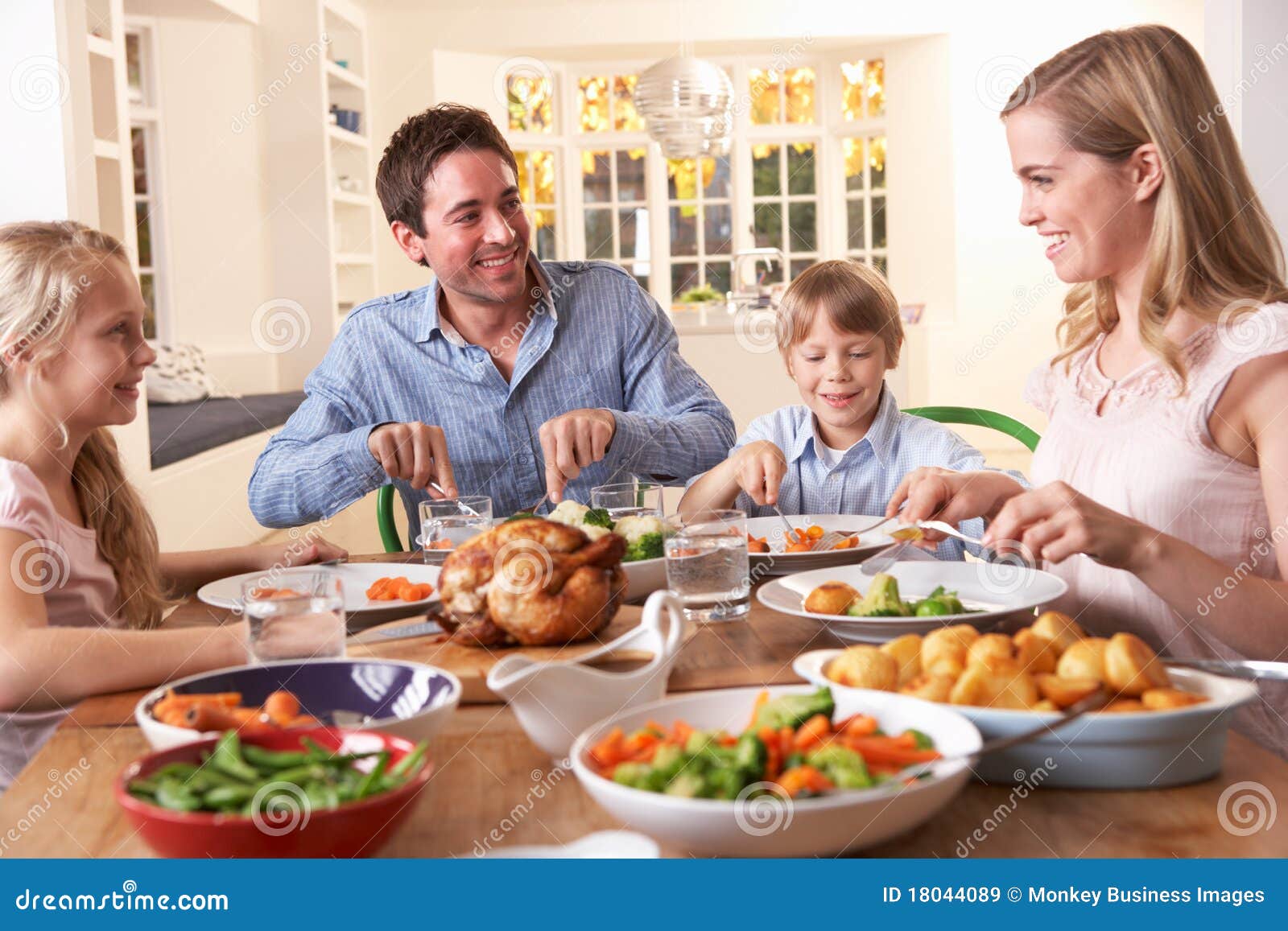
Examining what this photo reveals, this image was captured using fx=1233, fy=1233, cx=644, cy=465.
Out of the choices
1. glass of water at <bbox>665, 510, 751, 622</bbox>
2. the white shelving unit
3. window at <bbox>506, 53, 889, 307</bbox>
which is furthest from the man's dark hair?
window at <bbox>506, 53, 889, 307</bbox>

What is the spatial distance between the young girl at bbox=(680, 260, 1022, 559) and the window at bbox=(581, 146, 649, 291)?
7048 mm

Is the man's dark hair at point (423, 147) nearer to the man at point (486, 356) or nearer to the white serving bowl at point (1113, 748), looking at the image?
the man at point (486, 356)

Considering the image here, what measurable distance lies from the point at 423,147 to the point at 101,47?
7.87 ft

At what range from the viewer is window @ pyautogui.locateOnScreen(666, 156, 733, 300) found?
9.40 m

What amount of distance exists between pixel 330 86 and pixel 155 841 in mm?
7666

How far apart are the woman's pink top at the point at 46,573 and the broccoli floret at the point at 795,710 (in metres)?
0.82

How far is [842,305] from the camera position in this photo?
234 centimetres

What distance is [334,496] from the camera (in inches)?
85.0

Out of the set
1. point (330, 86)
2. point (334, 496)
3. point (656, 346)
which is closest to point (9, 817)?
point (334, 496)

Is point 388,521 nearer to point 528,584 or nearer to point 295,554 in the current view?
point 295,554

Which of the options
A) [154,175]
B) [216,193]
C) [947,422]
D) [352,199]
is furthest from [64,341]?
[352,199]

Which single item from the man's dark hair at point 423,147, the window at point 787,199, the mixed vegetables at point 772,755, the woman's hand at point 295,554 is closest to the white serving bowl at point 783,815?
the mixed vegetables at point 772,755

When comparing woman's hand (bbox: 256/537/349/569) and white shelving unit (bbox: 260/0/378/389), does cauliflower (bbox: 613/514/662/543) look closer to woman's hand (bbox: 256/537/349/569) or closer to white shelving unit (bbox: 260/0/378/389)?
woman's hand (bbox: 256/537/349/569)

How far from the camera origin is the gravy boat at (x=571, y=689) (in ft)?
2.94
